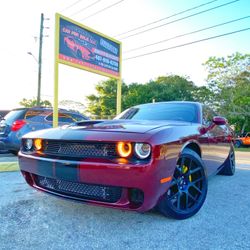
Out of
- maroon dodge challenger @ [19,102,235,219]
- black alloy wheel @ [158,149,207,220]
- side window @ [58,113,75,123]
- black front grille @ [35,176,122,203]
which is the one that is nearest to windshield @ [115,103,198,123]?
maroon dodge challenger @ [19,102,235,219]

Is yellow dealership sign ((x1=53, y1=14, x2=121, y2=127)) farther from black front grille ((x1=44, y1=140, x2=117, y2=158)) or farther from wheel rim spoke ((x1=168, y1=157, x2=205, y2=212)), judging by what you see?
wheel rim spoke ((x1=168, y1=157, x2=205, y2=212))

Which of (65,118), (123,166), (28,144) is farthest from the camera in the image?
(65,118)

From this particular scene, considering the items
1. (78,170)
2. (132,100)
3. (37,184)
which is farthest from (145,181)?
(132,100)

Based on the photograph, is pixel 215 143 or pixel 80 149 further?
pixel 215 143

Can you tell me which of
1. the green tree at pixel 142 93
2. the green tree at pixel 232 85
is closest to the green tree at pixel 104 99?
the green tree at pixel 142 93

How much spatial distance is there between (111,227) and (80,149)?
767 mm

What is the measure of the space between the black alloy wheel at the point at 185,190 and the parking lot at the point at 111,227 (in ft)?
0.35

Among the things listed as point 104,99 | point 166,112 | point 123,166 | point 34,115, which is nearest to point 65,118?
point 34,115

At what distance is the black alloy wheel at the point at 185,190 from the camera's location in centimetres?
244

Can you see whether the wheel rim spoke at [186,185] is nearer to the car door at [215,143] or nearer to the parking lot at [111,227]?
the parking lot at [111,227]

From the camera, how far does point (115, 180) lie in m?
2.09

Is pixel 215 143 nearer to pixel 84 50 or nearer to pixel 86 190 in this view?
pixel 86 190

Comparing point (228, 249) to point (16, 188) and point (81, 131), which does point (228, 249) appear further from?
point (16, 188)

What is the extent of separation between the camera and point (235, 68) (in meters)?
22.6
